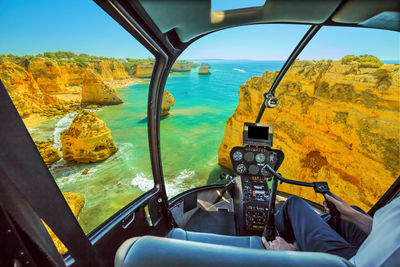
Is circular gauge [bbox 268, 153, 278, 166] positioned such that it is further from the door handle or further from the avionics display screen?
the door handle

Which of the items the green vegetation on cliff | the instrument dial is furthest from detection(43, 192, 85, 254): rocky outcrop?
the green vegetation on cliff

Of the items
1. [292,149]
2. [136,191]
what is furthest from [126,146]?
[292,149]

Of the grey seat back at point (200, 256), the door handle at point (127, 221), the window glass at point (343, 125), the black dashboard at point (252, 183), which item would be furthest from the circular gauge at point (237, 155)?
the window glass at point (343, 125)

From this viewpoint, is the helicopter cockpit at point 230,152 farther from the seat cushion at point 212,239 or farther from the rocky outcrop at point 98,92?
the rocky outcrop at point 98,92

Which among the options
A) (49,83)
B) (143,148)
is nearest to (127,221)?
(49,83)

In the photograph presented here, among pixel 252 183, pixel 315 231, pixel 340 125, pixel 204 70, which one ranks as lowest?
pixel 252 183

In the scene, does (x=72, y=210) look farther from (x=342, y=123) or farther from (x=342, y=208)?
(x=342, y=123)
